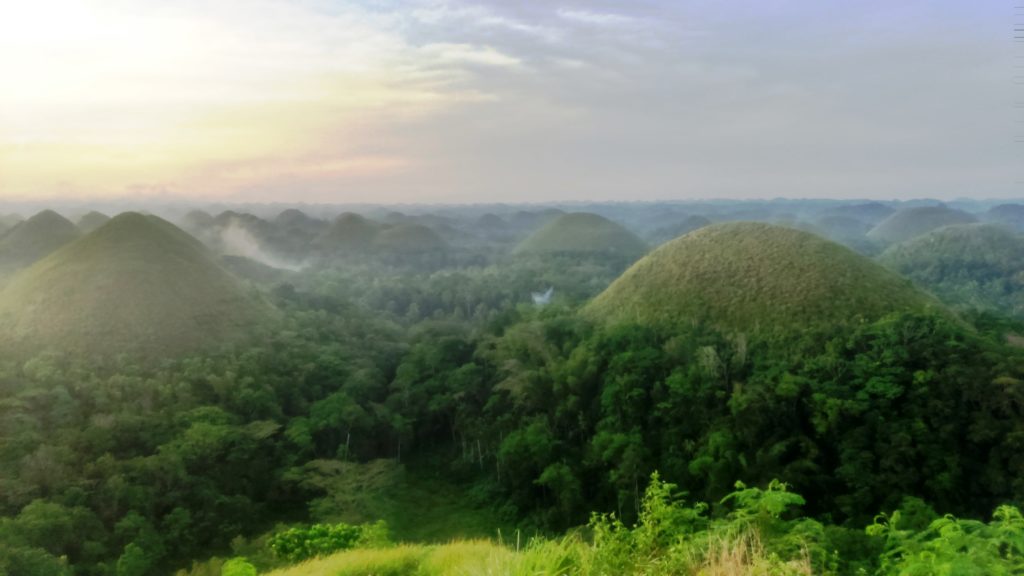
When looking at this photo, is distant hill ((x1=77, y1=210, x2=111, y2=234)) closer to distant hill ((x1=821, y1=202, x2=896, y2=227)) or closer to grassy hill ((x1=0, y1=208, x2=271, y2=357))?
grassy hill ((x1=0, y1=208, x2=271, y2=357))

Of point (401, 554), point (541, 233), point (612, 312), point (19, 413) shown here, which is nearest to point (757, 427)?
point (612, 312)

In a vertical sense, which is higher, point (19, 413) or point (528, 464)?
point (19, 413)

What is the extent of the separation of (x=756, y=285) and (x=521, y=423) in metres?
13.5

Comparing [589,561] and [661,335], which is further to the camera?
[661,335]

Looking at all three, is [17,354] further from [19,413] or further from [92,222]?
[92,222]

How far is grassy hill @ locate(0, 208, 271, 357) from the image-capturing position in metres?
27.5

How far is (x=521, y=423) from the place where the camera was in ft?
72.6

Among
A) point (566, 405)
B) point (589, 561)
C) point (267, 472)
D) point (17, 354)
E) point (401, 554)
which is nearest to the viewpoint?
point (589, 561)

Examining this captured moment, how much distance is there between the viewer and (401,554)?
7.11 meters

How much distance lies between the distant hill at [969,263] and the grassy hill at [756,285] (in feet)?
55.2

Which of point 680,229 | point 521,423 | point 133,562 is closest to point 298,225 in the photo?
point 680,229

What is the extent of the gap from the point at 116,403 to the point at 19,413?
8.59 ft

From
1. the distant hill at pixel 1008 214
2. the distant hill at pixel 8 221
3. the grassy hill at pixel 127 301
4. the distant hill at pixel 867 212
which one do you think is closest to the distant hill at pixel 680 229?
the distant hill at pixel 867 212

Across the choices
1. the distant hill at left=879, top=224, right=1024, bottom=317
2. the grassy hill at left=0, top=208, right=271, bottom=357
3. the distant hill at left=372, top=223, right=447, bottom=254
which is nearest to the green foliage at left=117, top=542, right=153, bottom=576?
the grassy hill at left=0, top=208, right=271, bottom=357
